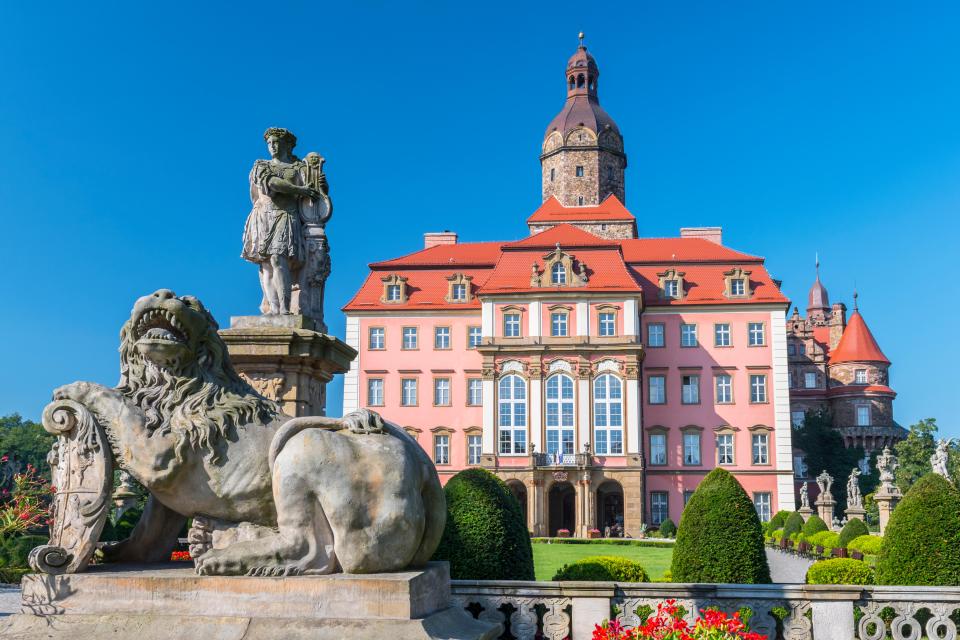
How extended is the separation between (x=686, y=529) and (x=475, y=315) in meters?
37.8

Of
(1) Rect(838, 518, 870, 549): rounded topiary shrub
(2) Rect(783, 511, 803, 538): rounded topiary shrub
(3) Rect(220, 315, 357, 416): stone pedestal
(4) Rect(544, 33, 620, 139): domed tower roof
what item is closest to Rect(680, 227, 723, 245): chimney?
(4) Rect(544, 33, 620, 139): domed tower roof

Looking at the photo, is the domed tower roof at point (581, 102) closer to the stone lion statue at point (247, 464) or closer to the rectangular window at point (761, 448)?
the rectangular window at point (761, 448)

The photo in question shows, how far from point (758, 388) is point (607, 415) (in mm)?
9130

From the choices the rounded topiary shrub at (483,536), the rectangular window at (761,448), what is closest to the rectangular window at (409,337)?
the rectangular window at (761,448)

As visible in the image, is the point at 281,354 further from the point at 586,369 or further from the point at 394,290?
the point at 394,290

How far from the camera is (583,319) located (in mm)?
44750

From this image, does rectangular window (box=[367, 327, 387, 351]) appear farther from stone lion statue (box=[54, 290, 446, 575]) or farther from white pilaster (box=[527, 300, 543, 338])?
stone lion statue (box=[54, 290, 446, 575])

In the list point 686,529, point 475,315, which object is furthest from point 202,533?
point 475,315

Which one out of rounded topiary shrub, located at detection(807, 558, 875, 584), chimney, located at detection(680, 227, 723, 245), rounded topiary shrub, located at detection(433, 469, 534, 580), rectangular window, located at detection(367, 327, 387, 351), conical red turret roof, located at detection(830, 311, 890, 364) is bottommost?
rounded topiary shrub, located at detection(807, 558, 875, 584)

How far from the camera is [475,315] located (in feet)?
161

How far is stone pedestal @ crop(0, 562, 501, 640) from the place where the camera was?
3814 millimetres

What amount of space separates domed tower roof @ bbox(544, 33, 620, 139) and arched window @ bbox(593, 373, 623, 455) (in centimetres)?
2216

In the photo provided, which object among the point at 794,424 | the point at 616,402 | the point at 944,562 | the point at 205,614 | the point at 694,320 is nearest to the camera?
the point at 205,614

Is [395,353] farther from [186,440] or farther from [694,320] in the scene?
[186,440]
